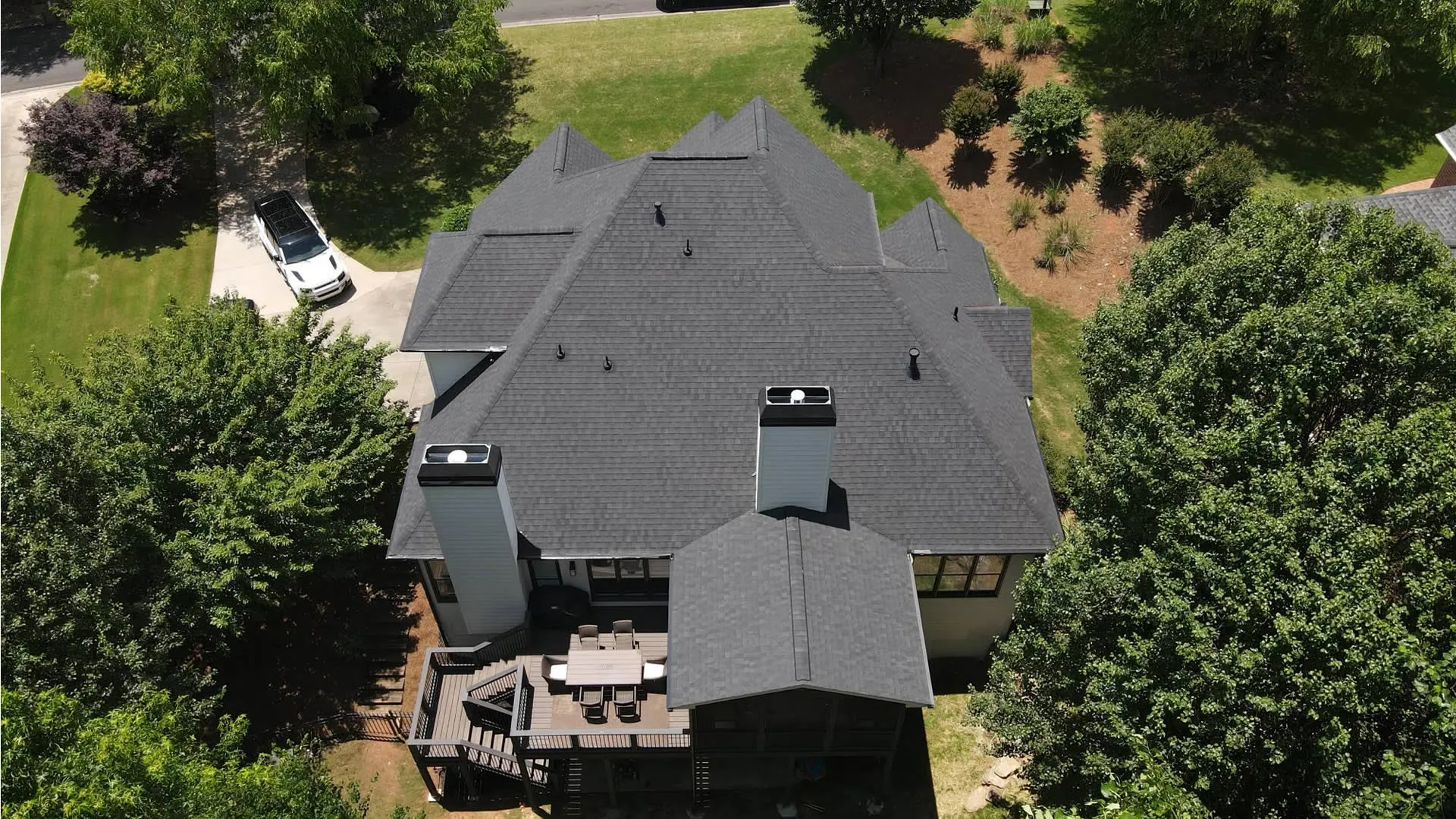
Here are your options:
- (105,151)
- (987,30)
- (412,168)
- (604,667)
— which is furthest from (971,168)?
(105,151)

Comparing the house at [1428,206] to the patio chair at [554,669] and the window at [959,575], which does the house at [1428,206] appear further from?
the patio chair at [554,669]

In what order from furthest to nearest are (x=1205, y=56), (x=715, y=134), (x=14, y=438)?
1. (x=1205, y=56)
2. (x=715, y=134)
3. (x=14, y=438)

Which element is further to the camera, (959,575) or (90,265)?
(90,265)

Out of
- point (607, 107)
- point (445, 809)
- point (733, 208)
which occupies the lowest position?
point (445, 809)

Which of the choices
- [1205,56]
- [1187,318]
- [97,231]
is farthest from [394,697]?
[1205,56]

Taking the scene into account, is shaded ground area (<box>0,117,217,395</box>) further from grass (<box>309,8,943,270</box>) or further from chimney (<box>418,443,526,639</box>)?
chimney (<box>418,443,526,639</box>)

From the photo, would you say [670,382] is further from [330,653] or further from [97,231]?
[97,231]

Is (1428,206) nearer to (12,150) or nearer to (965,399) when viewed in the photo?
(965,399)
